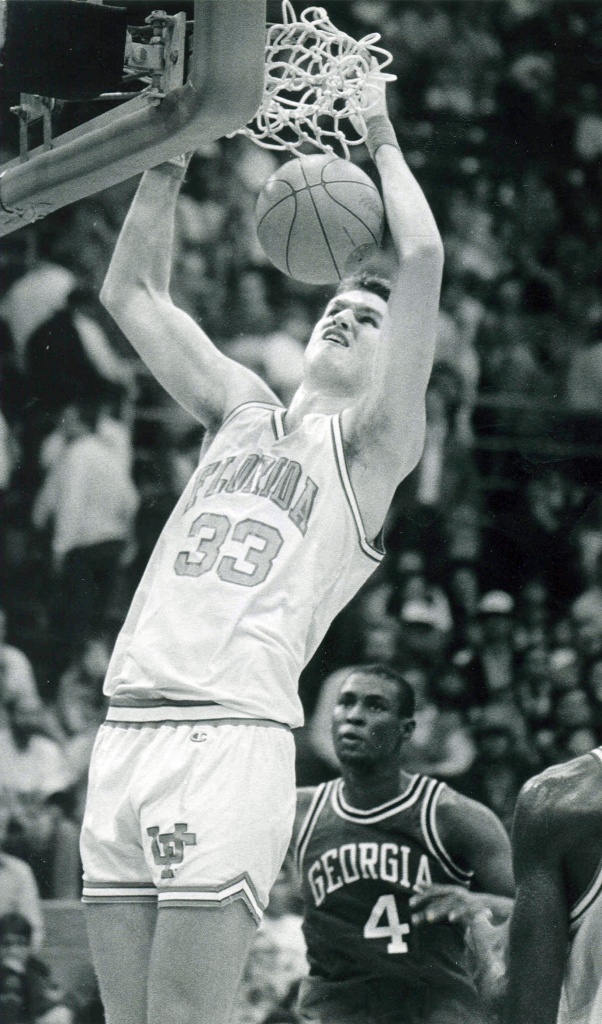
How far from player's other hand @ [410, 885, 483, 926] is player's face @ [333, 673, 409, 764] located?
511mm

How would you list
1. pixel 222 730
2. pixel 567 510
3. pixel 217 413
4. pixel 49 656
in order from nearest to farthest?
pixel 222 730
pixel 217 413
pixel 49 656
pixel 567 510

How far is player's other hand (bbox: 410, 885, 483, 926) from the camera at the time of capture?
502 centimetres

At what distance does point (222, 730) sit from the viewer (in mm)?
3152

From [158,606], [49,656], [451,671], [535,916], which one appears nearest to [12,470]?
[49,656]

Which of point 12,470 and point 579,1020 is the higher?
point 579,1020

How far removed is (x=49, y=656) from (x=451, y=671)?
75.7 inches

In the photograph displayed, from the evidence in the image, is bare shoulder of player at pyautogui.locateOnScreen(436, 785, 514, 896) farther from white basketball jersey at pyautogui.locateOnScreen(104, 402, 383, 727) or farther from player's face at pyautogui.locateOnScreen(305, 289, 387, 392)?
player's face at pyautogui.locateOnScreen(305, 289, 387, 392)

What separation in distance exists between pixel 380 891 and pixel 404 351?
102 inches

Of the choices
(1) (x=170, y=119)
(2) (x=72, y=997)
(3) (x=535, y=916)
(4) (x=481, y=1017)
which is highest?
(1) (x=170, y=119)

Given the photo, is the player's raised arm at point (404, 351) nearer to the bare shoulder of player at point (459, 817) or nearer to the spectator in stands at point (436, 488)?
the bare shoulder of player at point (459, 817)

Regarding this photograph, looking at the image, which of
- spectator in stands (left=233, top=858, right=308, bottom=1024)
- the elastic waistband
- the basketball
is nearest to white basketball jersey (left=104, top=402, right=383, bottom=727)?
the elastic waistband

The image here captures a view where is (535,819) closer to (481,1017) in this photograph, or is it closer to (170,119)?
(170,119)

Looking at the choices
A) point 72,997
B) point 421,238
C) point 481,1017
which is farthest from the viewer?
point 72,997

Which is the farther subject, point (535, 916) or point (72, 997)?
point (72, 997)
